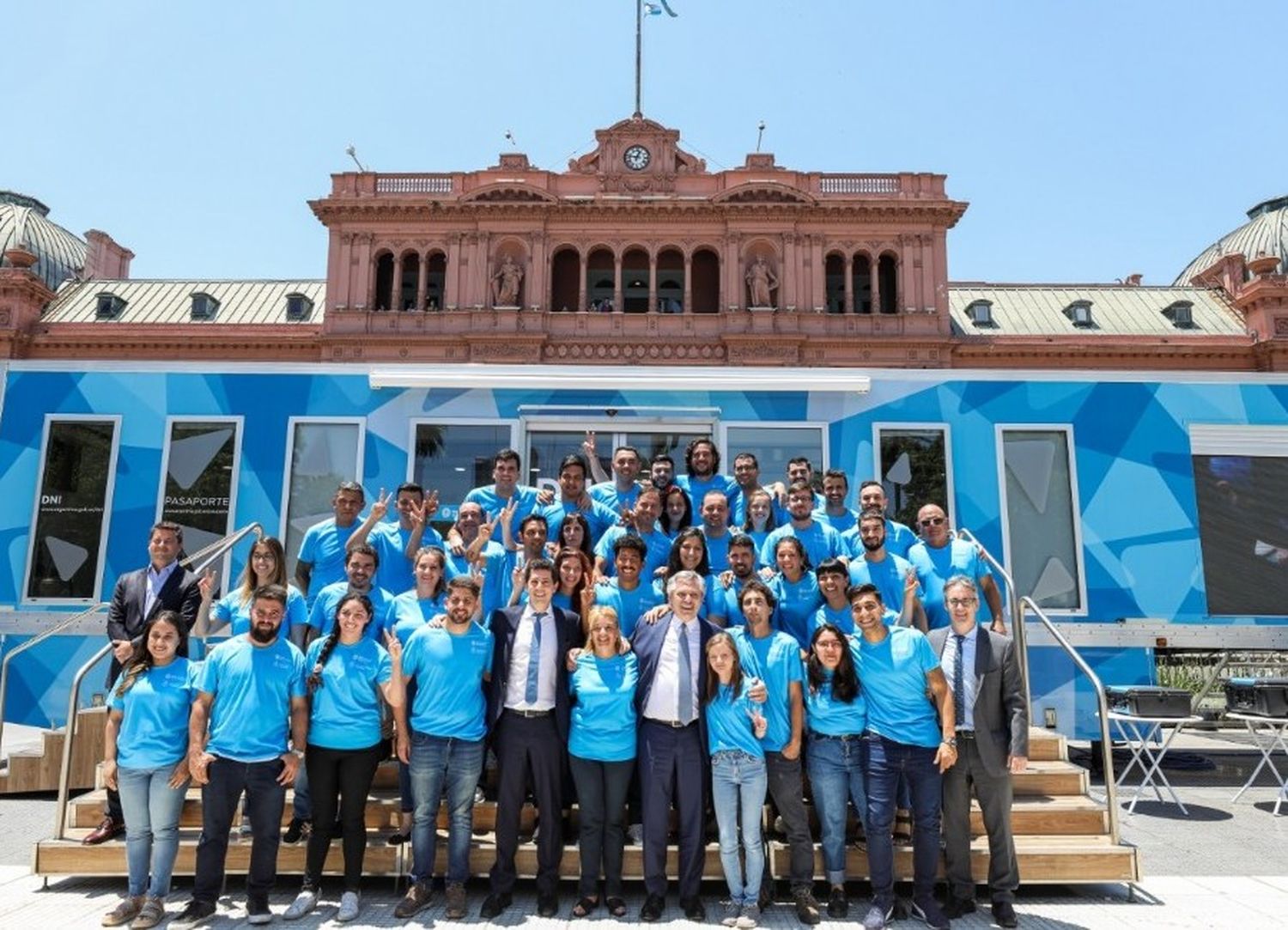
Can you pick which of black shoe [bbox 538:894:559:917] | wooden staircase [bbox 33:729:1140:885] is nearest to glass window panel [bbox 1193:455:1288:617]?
wooden staircase [bbox 33:729:1140:885]

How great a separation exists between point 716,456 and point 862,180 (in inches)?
1087

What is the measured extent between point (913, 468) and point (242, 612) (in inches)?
243

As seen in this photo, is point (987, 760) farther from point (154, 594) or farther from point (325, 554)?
point (154, 594)

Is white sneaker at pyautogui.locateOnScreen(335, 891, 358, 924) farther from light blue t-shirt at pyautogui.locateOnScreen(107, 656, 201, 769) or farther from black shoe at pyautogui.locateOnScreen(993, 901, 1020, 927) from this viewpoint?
black shoe at pyautogui.locateOnScreen(993, 901, 1020, 927)

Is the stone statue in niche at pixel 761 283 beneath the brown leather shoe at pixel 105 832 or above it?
above

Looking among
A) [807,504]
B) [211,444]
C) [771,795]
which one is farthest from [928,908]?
[211,444]

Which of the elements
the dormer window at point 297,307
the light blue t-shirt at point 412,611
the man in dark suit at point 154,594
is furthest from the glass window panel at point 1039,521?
the dormer window at point 297,307

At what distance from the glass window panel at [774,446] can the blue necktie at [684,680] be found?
370 cm

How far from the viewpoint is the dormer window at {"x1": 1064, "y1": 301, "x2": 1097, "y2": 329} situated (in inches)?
1314

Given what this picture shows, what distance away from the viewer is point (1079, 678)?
324 inches

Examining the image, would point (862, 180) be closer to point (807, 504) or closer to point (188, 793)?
point (807, 504)

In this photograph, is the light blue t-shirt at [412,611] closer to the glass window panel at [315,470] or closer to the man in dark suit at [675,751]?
the man in dark suit at [675,751]

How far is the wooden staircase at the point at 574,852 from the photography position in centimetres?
513

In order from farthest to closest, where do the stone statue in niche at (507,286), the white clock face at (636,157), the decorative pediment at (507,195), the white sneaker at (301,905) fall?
the white clock face at (636,157)
the decorative pediment at (507,195)
the stone statue in niche at (507,286)
the white sneaker at (301,905)
